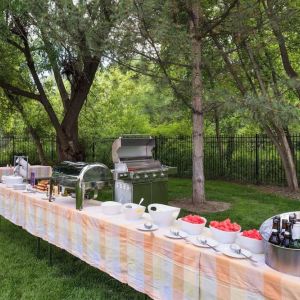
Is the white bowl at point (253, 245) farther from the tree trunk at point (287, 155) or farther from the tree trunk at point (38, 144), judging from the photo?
the tree trunk at point (38, 144)

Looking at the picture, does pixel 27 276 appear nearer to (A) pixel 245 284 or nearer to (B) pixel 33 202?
(B) pixel 33 202

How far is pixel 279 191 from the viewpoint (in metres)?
9.55

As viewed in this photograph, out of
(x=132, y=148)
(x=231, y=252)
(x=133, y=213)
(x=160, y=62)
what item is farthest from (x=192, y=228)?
(x=160, y=62)

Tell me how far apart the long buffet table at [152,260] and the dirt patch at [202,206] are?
348 centimetres

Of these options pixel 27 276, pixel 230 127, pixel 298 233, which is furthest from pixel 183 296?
pixel 230 127

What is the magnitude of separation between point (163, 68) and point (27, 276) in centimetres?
445

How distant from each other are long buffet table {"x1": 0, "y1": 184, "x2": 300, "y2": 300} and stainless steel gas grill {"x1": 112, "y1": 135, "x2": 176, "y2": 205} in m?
1.70

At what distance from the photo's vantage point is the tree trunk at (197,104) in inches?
270

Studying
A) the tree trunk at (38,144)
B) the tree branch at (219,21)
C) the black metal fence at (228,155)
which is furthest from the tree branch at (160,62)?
the tree trunk at (38,144)

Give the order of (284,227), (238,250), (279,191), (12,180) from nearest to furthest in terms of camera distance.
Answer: (284,227), (238,250), (12,180), (279,191)

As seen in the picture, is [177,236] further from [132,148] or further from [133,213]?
[132,148]

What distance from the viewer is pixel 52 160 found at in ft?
49.1

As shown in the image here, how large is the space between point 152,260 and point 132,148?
375 cm

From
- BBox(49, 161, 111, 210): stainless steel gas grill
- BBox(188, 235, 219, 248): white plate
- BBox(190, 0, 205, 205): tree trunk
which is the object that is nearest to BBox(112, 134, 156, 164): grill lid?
BBox(190, 0, 205, 205): tree trunk
